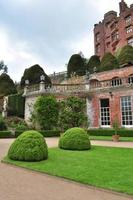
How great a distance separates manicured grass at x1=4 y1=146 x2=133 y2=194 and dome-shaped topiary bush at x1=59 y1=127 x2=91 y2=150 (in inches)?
87.8

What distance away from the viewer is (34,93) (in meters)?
29.3

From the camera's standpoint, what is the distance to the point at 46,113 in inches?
1048

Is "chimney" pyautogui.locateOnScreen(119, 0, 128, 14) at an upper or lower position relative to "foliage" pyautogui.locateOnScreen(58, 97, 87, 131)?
upper

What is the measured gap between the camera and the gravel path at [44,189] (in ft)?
18.9

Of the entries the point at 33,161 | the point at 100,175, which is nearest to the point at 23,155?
the point at 33,161

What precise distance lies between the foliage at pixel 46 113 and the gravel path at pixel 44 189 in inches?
727

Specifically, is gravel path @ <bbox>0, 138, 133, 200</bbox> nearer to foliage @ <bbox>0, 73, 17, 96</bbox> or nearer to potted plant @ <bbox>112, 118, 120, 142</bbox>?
potted plant @ <bbox>112, 118, 120, 142</bbox>

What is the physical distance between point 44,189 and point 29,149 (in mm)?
3878

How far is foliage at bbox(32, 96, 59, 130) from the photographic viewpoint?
2656cm

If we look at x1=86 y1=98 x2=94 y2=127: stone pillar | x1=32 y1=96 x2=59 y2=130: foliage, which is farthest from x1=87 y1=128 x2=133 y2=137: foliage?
x1=32 y1=96 x2=59 y2=130: foliage

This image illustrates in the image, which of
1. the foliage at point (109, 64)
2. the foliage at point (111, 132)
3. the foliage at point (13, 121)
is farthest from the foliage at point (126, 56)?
the foliage at point (13, 121)

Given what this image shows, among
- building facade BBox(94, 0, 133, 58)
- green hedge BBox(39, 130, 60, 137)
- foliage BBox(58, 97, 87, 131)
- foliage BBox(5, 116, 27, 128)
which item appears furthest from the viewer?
building facade BBox(94, 0, 133, 58)

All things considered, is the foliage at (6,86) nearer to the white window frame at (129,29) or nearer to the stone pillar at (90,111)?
the stone pillar at (90,111)

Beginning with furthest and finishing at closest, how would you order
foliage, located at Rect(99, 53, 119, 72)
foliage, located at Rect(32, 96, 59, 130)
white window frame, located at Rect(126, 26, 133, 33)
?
white window frame, located at Rect(126, 26, 133, 33)
foliage, located at Rect(99, 53, 119, 72)
foliage, located at Rect(32, 96, 59, 130)
